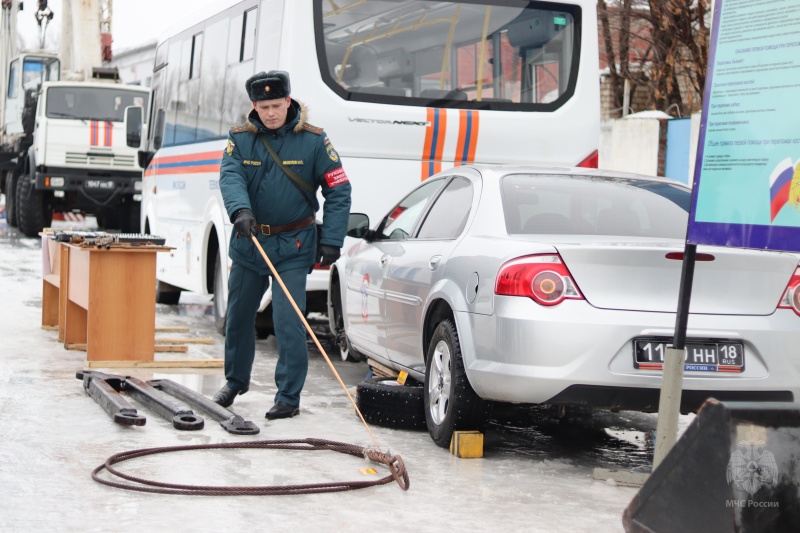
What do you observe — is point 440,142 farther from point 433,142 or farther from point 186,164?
point 186,164

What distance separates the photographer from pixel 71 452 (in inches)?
248

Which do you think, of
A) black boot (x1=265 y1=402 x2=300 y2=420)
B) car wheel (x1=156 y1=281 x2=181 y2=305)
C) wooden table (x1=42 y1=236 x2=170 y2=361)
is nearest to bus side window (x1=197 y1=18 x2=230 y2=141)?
wooden table (x1=42 y1=236 x2=170 y2=361)

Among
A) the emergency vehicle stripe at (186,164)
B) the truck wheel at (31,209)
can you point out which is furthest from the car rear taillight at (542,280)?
the truck wheel at (31,209)

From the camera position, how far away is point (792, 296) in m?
6.32

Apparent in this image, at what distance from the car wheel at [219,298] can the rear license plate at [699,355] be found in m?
6.21

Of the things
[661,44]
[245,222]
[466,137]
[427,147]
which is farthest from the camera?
[661,44]

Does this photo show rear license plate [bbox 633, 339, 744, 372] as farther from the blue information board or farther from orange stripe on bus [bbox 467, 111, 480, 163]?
orange stripe on bus [bbox 467, 111, 480, 163]

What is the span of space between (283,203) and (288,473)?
6.67ft

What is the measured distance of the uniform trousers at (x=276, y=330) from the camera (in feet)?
24.5

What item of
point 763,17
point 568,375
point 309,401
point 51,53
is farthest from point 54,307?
point 51,53

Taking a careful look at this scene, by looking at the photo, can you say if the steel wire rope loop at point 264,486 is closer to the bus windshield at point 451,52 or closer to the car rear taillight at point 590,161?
the bus windshield at point 451,52

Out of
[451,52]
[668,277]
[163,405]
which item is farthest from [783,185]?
[451,52]

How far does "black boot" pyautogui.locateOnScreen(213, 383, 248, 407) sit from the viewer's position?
770cm

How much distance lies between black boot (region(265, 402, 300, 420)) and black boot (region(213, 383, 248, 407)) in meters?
0.36
